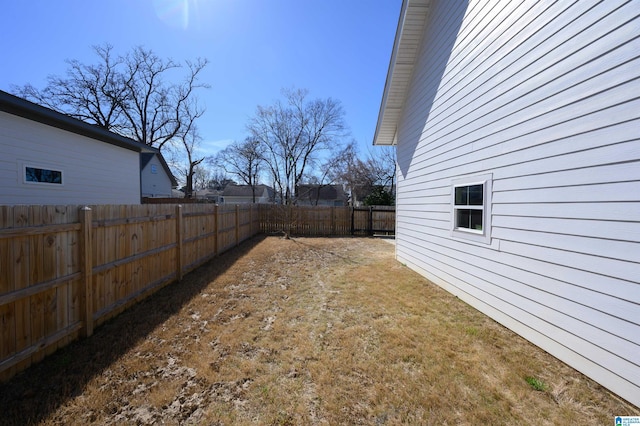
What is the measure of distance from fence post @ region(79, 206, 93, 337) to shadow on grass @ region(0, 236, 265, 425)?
0.59ft

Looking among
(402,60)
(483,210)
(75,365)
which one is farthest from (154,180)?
(483,210)

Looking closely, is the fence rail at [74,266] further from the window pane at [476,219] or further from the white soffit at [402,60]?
the white soffit at [402,60]

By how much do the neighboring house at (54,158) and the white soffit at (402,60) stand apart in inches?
345

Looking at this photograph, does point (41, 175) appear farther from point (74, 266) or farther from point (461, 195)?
point (461, 195)

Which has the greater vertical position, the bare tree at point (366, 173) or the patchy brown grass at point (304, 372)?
the bare tree at point (366, 173)

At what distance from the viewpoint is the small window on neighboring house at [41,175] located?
632 centimetres

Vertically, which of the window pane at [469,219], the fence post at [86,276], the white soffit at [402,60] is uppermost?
the white soffit at [402,60]

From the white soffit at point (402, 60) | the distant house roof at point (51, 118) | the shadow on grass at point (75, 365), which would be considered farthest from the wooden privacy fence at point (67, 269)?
the white soffit at point (402, 60)

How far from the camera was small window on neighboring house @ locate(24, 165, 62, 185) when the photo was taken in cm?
632

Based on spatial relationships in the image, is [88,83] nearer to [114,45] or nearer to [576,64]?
[114,45]

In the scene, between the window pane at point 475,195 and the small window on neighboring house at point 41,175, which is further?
the small window on neighboring house at point 41,175

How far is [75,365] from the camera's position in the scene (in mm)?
2492

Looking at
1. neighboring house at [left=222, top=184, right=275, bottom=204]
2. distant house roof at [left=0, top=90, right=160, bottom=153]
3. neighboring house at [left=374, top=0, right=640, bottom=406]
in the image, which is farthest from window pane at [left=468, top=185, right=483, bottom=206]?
neighboring house at [left=222, top=184, right=275, bottom=204]

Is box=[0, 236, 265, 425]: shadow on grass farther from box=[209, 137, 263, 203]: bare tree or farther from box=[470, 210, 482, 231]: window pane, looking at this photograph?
box=[209, 137, 263, 203]: bare tree
